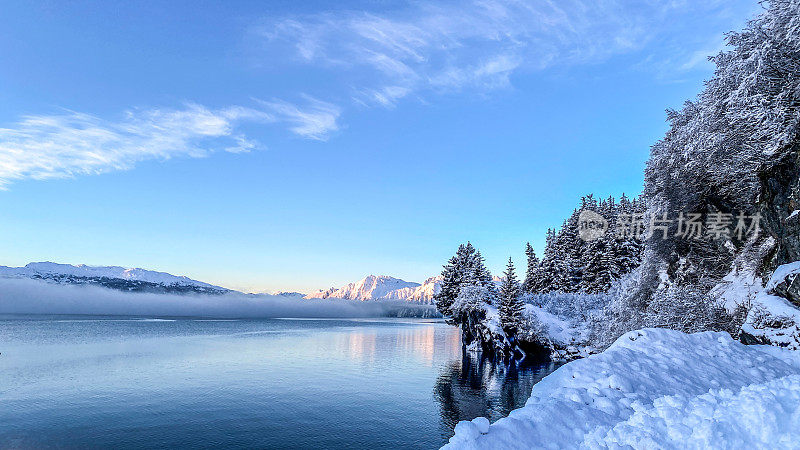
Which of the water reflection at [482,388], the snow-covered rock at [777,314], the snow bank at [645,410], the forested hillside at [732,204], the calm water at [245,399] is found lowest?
the calm water at [245,399]

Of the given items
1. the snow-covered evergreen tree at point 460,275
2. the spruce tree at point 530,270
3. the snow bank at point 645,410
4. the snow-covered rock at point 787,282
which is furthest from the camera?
the spruce tree at point 530,270

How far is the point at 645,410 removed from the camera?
8.55 meters

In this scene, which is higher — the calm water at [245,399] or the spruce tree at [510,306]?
the spruce tree at [510,306]

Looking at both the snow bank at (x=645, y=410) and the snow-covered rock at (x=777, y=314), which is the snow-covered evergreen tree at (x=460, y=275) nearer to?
the snow-covered rock at (x=777, y=314)

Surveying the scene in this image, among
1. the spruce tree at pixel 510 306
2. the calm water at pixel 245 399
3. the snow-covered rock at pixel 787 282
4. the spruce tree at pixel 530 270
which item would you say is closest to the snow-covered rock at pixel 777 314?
the snow-covered rock at pixel 787 282

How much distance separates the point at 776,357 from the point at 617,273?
5309 centimetres

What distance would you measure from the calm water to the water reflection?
0.10m

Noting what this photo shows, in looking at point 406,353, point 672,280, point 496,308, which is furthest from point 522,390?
point 406,353

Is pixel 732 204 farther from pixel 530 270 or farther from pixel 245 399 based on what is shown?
pixel 530 270

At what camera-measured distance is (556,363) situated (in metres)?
51.4

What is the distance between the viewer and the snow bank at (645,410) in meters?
7.30

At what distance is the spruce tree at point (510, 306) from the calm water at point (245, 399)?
689cm

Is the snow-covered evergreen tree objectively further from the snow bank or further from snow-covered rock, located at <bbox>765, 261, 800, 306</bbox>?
the snow bank

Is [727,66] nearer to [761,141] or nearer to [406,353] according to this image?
[761,141]
